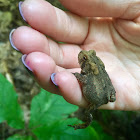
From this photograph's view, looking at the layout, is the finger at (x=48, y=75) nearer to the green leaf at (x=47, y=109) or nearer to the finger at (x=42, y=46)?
the finger at (x=42, y=46)

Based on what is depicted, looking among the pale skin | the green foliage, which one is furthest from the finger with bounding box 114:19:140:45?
the green foliage

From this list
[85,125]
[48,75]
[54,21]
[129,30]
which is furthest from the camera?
[129,30]

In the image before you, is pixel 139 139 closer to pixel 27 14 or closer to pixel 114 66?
pixel 114 66

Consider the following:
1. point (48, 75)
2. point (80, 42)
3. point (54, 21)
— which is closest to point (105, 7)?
point (80, 42)

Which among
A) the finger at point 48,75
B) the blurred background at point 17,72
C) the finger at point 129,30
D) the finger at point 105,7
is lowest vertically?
the blurred background at point 17,72

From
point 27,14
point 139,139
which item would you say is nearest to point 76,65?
point 27,14

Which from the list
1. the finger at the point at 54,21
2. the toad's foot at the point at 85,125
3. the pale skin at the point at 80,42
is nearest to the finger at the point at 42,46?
the pale skin at the point at 80,42

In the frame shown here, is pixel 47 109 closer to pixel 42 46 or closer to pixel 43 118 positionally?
pixel 43 118

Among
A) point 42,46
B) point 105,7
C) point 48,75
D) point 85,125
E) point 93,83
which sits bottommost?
point 85,125
